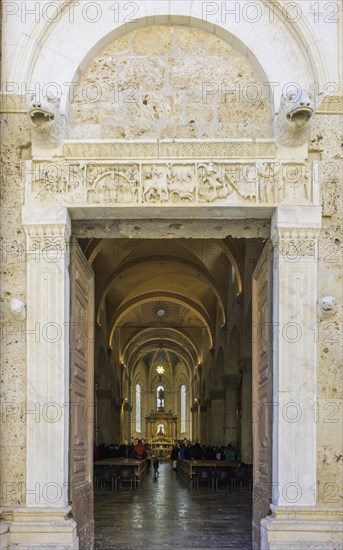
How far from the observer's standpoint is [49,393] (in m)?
7.01

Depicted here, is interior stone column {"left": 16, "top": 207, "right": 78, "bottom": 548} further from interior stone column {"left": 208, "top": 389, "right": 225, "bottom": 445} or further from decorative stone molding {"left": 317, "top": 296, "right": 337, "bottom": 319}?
interior stone column {"left": 208, "top": 389, "right": 225, "bottom": 445}

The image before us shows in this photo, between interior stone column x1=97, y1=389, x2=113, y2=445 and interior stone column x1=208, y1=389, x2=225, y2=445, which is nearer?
interior stone column x1=208, y1=389, x2=225, y2=445


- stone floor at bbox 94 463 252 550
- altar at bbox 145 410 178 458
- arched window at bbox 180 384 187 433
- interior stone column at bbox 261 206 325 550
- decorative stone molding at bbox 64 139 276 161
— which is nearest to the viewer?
interior stone column at bbox 261 206 325 550

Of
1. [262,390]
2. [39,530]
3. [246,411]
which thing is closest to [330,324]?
[262,390]

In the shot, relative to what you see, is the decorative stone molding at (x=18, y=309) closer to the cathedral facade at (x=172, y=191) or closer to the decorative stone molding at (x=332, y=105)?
the cathedral facade at (x=172, y=191)

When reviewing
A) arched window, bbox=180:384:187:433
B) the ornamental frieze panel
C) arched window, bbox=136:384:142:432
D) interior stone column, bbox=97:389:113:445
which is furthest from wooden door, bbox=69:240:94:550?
arched window, bbox=180:384:187:433

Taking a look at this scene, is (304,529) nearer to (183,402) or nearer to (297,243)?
(297,243)

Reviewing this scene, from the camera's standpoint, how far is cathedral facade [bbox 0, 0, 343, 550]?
6.94 m

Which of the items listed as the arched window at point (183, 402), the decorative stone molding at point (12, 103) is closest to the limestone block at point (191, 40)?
the decorative stone molding at point (12, 103)

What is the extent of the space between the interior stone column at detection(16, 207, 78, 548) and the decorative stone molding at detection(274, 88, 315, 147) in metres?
2.16

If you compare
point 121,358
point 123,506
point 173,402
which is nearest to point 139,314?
point 121,358

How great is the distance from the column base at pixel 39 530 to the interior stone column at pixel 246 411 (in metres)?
11.2

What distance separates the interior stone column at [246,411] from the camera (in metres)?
17.9

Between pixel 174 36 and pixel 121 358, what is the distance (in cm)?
2482
